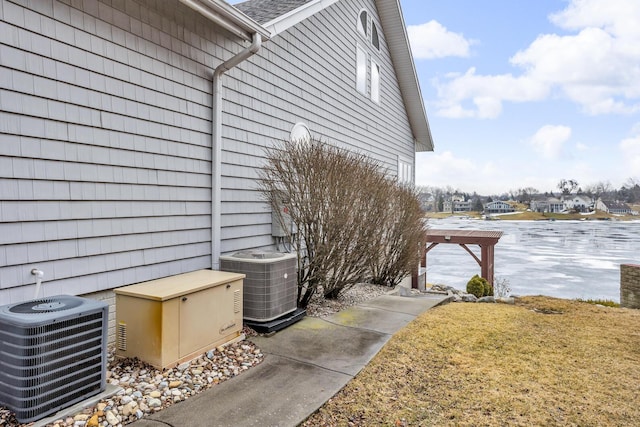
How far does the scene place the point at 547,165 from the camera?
55.6 metres

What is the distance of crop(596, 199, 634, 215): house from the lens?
5096cm

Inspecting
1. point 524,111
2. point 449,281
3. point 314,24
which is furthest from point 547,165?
point 314,24

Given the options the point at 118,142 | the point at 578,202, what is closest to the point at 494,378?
the point at 118,142

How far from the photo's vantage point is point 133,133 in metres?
3.98

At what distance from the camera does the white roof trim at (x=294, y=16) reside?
5906mm

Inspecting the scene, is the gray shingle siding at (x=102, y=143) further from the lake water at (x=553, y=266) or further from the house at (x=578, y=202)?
the house at (x=578, y=202)

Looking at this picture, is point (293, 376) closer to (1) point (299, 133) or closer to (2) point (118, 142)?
(2) point (118, 142)

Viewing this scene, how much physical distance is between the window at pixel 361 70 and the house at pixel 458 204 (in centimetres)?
4673

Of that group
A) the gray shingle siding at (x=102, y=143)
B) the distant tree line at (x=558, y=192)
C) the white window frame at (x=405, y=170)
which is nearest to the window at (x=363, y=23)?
the white window frame at (x=405, y=170)

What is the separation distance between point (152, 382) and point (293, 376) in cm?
112

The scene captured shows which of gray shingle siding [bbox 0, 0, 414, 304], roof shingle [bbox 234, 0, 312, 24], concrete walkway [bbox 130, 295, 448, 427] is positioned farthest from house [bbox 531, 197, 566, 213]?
gray shingle siding [bbox 0, 0, 414, 304]

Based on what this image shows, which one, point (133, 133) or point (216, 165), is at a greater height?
point (133, 133)

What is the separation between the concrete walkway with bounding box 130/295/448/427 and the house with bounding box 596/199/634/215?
59.7 meters

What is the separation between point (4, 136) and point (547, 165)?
63.3 meters
